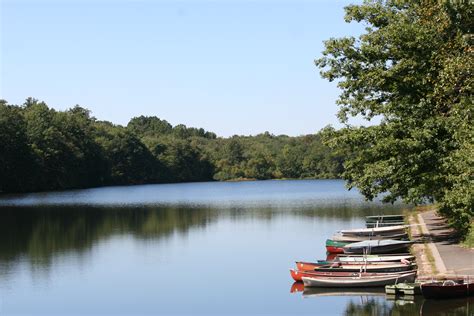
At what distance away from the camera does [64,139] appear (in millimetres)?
147625

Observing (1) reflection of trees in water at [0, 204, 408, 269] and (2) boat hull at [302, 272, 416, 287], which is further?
(1) reflection of trees in water at [0, 204, 408, 269]

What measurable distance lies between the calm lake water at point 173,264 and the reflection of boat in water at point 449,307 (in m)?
0.04

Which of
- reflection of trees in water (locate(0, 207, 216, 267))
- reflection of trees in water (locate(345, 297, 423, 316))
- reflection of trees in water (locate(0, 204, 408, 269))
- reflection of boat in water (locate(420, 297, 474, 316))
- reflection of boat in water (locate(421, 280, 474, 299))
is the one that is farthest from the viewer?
reflection of trees in water (locate(0, 204, 408, 269))

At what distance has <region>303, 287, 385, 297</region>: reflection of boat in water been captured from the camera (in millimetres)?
28609

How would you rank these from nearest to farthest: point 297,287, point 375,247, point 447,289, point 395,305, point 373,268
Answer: point 447,289 → point 395,305 → point 373,268 → point 297,287 → point 375,247

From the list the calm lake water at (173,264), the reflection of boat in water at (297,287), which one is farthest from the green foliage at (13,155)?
the reflection of boat in water at (297,287)

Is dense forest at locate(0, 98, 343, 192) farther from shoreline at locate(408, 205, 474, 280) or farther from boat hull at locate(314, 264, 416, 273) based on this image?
boat hull at locate(314, 264, 416, 273)

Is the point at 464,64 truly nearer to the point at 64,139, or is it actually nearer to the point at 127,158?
the point at 64,139

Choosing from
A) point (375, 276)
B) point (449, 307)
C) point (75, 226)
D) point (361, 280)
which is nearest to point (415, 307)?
point (449, 307)

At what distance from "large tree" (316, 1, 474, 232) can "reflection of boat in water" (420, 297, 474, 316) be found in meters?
5.62

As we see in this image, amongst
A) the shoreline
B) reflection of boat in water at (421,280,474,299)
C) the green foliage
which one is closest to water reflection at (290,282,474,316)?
reflection of boat in water at (421,280,474,299)

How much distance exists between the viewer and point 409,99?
3550 cm

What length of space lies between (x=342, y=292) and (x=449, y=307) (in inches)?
200

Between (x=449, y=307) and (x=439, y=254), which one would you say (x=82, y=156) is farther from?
(x=449, y=307)
